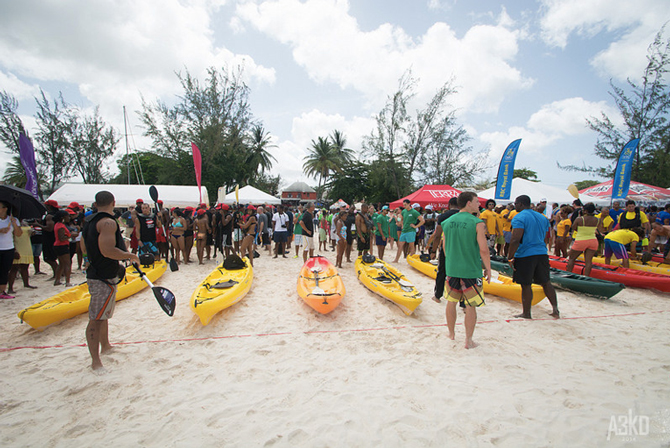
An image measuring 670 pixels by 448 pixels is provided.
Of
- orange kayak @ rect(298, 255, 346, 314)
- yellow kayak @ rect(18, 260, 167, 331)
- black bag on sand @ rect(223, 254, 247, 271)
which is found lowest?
yellow kayak @ rect(18, 260, 167, 331)

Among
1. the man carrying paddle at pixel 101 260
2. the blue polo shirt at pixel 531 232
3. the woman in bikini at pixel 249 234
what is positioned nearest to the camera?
the man carrying paddle at pixel 101 260

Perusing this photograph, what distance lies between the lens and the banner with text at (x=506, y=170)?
11.7 metres

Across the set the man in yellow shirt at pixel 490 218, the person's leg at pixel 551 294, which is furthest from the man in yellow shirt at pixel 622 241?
the person's leg at pixel 551 294

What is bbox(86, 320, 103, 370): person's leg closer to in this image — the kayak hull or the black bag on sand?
the black bag on sand

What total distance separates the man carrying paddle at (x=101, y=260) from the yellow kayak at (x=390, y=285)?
3.80m

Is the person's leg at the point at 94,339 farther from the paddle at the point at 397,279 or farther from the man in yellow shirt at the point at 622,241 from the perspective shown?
the man in yellow shirt at the point at 622,241

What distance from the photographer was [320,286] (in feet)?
18.1

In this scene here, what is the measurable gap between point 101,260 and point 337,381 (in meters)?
2.86

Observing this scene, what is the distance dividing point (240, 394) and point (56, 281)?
254 inches

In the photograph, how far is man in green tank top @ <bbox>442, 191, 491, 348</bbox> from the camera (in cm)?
338

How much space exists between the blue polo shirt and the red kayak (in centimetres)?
366

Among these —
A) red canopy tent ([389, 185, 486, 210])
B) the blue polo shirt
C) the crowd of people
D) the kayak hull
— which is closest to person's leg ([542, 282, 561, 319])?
the crowd of people

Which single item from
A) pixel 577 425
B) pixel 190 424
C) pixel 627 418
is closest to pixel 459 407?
pixel 577 425

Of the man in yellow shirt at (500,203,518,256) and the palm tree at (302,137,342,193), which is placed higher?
the palm tree at (302,137,342,193)
